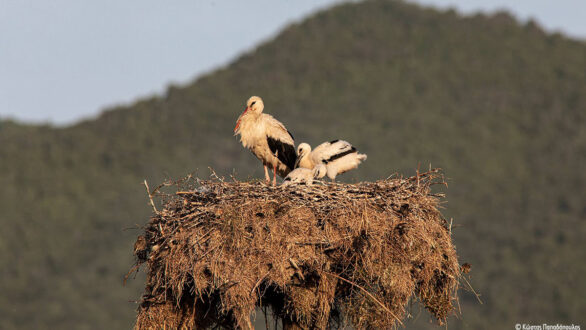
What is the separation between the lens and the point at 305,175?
12555 millimetres

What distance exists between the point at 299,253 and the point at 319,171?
87.3 inches

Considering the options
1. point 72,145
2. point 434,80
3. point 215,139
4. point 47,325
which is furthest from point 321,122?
point 47,325

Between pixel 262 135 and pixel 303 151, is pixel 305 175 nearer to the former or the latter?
pixel 303 151

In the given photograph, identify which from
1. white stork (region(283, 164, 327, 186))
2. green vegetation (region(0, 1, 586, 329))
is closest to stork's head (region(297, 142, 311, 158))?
white stork (region(283, 164, 327, 186))

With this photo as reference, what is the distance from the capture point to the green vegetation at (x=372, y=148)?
47.6 meters

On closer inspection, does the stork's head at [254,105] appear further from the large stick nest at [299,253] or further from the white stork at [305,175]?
the large stick nest at [299,253]

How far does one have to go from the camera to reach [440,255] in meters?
11.6

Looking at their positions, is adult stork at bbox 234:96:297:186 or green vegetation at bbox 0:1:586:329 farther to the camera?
green vegetation at bbox 0:1:586:329

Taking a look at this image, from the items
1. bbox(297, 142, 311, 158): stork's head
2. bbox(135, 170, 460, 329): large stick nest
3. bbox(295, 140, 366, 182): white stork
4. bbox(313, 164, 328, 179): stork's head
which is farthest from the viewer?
bbox(297, 142, 311, 158): stork's head

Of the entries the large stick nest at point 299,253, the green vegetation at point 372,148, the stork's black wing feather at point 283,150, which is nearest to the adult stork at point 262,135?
the stork's black wing feather at point 283,150

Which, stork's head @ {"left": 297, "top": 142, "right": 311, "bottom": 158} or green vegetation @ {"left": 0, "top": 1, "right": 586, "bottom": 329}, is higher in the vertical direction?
green vegetation @ {"left": 0, "top": 1, "right": 586, "bottom": 329}

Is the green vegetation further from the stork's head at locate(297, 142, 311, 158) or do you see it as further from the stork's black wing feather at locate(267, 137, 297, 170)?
the stork's head at locate(297, 142, 311, 158)

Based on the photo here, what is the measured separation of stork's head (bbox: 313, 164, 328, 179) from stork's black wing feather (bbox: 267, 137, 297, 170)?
1263 millimetres

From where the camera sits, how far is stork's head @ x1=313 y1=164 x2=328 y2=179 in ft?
42.2
